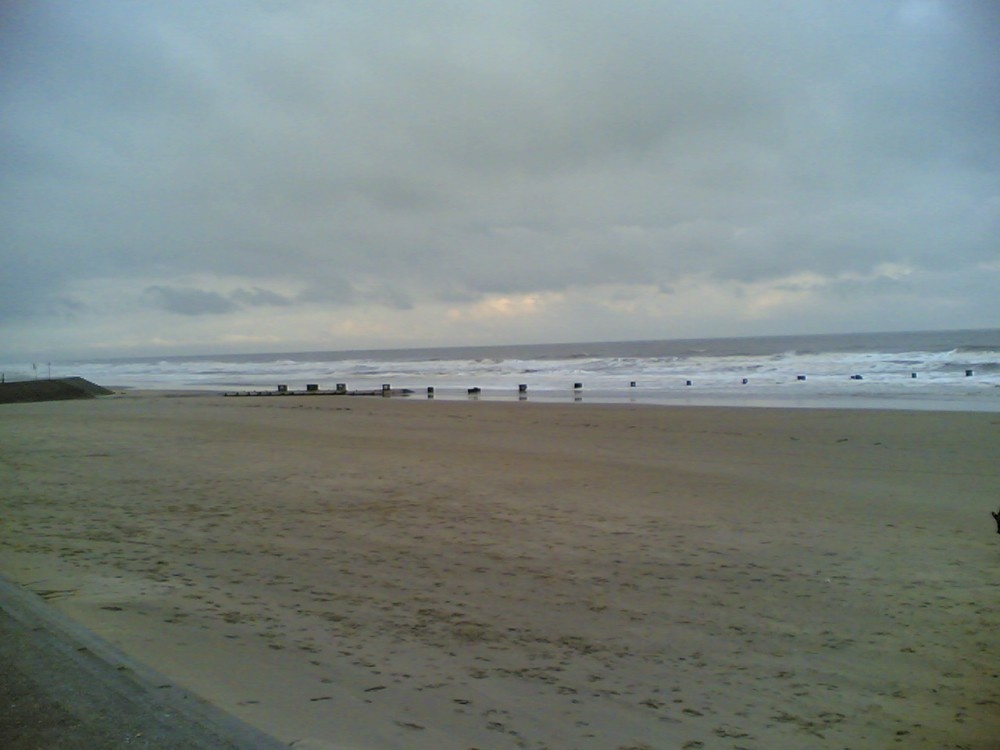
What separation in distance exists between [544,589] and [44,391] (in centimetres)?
3201

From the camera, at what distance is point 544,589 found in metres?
5.41

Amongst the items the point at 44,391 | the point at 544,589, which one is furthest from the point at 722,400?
the point at 44,391

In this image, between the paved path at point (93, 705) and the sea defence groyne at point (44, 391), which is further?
the sea defence groyne at point (44, 391)

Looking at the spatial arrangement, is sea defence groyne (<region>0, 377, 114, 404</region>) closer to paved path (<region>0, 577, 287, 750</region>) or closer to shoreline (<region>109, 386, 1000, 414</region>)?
shoreline (<region>109, 386, 1000, 414</region>)

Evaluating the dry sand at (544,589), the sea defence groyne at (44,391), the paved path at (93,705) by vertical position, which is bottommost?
the dry sand at (544,589)

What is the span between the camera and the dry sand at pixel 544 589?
3508mm

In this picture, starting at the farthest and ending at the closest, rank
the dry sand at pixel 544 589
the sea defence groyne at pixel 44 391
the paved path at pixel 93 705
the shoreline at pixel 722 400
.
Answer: the sea defence groyne at pixel 44 391, the shoreline at pixel 722 400, the dry sand at pixel 544 589, the paved path at pixel 93 705

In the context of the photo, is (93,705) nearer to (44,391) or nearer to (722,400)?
(722,400)

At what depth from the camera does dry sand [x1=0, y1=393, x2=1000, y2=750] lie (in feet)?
11.5

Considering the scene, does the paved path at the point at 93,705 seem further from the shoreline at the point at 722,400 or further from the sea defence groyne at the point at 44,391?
the sea defence groyne at the point at 44,391

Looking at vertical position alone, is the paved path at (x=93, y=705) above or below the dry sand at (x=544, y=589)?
above

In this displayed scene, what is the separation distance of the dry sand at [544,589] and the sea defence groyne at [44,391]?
66.3 feet

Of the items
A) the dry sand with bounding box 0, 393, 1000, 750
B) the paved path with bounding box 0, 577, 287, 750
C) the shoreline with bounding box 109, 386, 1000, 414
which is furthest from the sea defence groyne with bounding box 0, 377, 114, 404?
the paved path with bounding box 0, 577, 287, 750

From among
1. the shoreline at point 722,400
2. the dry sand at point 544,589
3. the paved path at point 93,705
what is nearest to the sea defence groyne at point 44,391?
the shoreline at point 722,400
